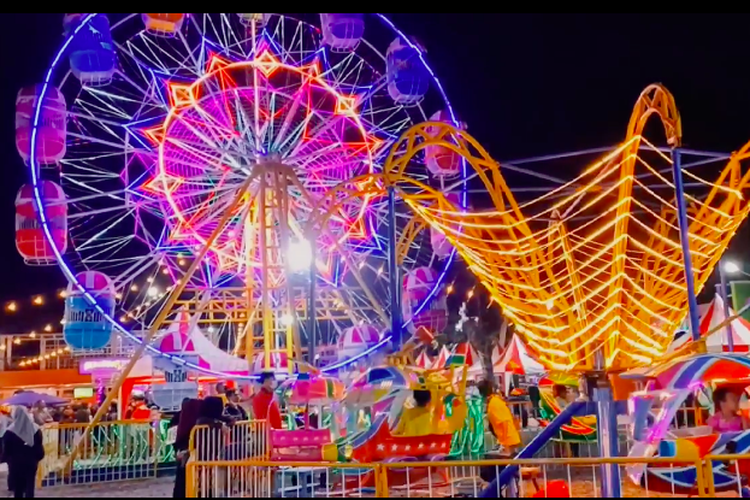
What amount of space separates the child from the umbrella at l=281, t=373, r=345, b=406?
5312 mm

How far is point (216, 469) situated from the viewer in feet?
26.1

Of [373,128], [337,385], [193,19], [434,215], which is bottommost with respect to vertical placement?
[337,385]

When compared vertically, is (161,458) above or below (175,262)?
below

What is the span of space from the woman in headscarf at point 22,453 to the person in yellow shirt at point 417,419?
489 centimetres

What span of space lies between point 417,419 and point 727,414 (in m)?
3.69

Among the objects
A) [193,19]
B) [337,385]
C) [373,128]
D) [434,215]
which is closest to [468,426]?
[337,385]

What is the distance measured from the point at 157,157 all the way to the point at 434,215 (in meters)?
8.31

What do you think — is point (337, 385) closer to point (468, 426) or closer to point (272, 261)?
point (468, 426)

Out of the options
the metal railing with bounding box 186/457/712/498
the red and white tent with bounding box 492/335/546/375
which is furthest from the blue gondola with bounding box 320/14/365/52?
the red and white tent with bounding box 492/335/546/375

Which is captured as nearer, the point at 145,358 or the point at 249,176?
the point at 249,176

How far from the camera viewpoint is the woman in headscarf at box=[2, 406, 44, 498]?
10.4 metres

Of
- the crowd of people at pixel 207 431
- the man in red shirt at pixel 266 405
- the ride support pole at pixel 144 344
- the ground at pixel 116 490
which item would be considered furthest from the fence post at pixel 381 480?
the ride support pole at pixel 144 344

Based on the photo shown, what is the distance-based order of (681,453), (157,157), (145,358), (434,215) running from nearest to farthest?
(681,453) → (434,215) → (157,157) → (145,358)

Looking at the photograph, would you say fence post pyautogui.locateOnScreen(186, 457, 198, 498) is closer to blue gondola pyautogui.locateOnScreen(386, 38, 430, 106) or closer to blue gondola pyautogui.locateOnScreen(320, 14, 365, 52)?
blue gondola pyautogui.locateOnScreen(320, 14, 365, 52)
